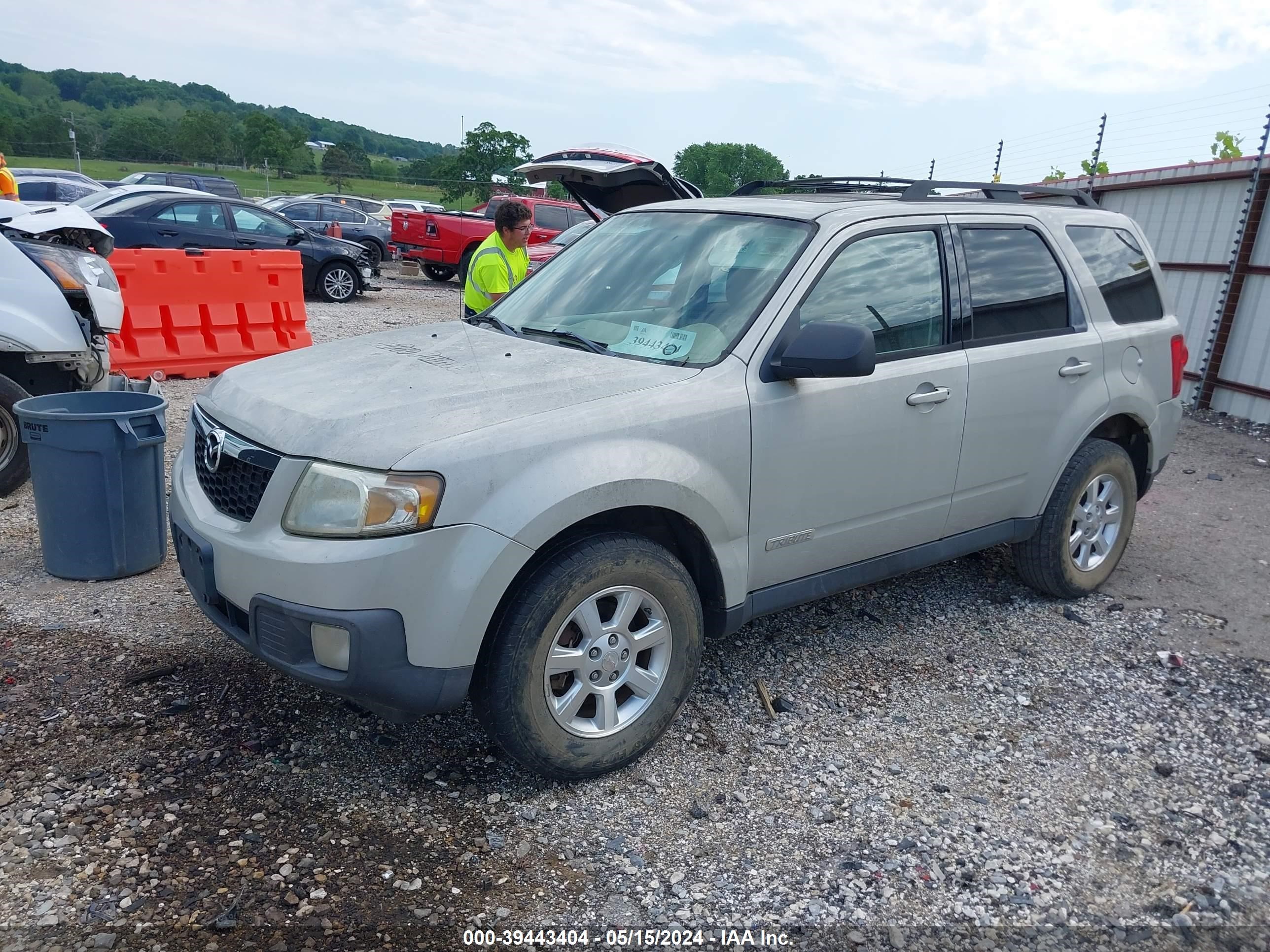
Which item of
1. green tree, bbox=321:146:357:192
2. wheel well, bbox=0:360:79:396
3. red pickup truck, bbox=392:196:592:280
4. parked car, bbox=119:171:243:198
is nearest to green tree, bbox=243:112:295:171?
green tree, bbox=321:146:357:192

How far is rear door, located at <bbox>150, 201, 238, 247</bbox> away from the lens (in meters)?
13.2

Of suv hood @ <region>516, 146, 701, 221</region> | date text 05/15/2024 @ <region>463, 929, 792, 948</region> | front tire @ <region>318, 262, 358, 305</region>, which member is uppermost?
suv hood @ <region>516, 146, 701, 221</region>

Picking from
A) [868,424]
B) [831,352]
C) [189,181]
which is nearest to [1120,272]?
[868,424]

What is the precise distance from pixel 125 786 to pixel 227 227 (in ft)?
40.4

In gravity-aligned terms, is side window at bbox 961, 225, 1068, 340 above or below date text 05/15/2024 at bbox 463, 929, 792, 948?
above

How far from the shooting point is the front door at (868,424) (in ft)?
11.3

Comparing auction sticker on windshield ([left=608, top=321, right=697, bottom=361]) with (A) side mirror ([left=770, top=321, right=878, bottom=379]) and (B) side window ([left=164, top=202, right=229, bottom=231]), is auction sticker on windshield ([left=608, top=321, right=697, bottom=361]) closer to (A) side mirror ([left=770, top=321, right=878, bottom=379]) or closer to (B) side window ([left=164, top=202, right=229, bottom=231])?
(A) side mirror ([left=770, top=321, right=878, bottom=379])

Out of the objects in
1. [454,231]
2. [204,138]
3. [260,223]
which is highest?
[204,138]

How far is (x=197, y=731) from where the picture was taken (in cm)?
340

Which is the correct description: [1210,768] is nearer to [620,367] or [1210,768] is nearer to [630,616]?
[630,616]

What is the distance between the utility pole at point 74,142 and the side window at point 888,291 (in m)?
52.6

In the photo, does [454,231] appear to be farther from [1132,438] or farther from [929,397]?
[929,397]

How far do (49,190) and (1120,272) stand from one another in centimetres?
2356

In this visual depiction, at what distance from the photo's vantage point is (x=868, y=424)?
3.67 meters
